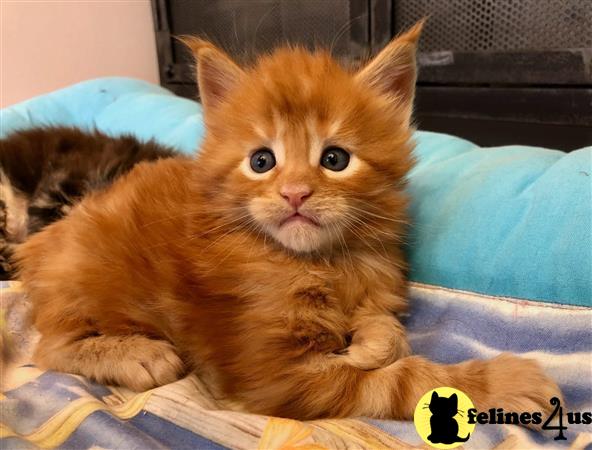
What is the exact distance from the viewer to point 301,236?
3.44 feet

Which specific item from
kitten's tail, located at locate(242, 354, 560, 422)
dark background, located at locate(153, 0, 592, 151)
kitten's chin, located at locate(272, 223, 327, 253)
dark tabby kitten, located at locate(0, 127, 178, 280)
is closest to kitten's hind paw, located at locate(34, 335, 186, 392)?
kitten's tail, located at locate(242, 354, 560, 422)

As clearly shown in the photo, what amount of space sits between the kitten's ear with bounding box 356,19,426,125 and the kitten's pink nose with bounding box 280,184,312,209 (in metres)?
0.33

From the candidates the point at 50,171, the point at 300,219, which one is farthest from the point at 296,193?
the point at 50,171

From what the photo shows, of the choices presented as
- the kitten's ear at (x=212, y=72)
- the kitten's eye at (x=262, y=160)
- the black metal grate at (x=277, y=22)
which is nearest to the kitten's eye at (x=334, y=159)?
the kitten's eye at (x=262, y=160)

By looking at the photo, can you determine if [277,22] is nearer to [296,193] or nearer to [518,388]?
[296,193]

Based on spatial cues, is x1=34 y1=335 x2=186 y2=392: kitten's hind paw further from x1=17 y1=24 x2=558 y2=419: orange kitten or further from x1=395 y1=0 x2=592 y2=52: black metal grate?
x1=395 y1=0 x2=592 y2=52: black metal grate

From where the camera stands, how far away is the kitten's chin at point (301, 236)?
1041 millimetres

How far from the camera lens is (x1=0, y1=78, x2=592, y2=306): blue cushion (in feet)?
3.64

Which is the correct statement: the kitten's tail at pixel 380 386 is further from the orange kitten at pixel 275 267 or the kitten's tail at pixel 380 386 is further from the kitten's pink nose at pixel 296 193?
the kitten's pink nose at pixel 296 193

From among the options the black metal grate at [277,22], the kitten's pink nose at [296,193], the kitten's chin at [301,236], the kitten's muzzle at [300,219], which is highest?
the black metal grate at [277,22]

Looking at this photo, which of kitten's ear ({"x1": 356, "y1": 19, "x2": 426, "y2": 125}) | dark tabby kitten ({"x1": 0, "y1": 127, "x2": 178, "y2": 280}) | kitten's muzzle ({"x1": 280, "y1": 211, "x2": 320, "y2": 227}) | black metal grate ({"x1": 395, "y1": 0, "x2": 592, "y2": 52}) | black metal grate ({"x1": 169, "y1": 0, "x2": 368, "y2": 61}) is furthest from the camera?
black metal grate ({"x1": 169, "y1": 0, "x2": 368, "y2": 61})

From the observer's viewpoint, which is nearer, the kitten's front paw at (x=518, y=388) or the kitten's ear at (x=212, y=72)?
the kitten's front paw at (x=518, y=388)

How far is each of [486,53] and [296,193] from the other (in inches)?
70.2

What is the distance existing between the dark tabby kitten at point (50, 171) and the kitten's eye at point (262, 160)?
0.77 metres
